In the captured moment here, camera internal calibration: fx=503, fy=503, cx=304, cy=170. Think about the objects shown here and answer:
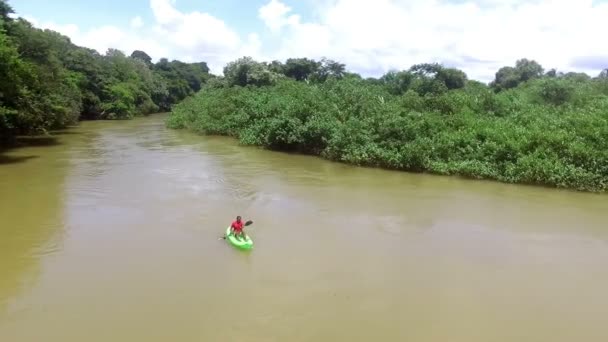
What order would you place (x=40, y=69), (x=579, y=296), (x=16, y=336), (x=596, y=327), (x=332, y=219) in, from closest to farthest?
(x=16, y=336) → (x=596, y=327) → (x=579, y=296) → (x=332, y=219) → (x=40, y=69)

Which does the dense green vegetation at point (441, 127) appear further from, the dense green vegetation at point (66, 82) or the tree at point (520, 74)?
the tree at point (520, 74)

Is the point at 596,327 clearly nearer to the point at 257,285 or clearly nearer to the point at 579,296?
the point at 579,296

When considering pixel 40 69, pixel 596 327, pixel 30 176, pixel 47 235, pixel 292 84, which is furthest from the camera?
pixel 292 84

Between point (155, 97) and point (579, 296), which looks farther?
point (155, 97)

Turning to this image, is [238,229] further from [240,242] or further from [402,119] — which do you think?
[402,119]

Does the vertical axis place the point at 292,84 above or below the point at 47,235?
above

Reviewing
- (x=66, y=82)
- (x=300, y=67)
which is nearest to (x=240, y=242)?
(x=66, y=82)

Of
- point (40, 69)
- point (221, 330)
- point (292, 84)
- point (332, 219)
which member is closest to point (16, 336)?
point (221, 330)

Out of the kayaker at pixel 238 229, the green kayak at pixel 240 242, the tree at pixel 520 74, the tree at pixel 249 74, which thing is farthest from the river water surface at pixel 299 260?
the tree at pixel 520 74
